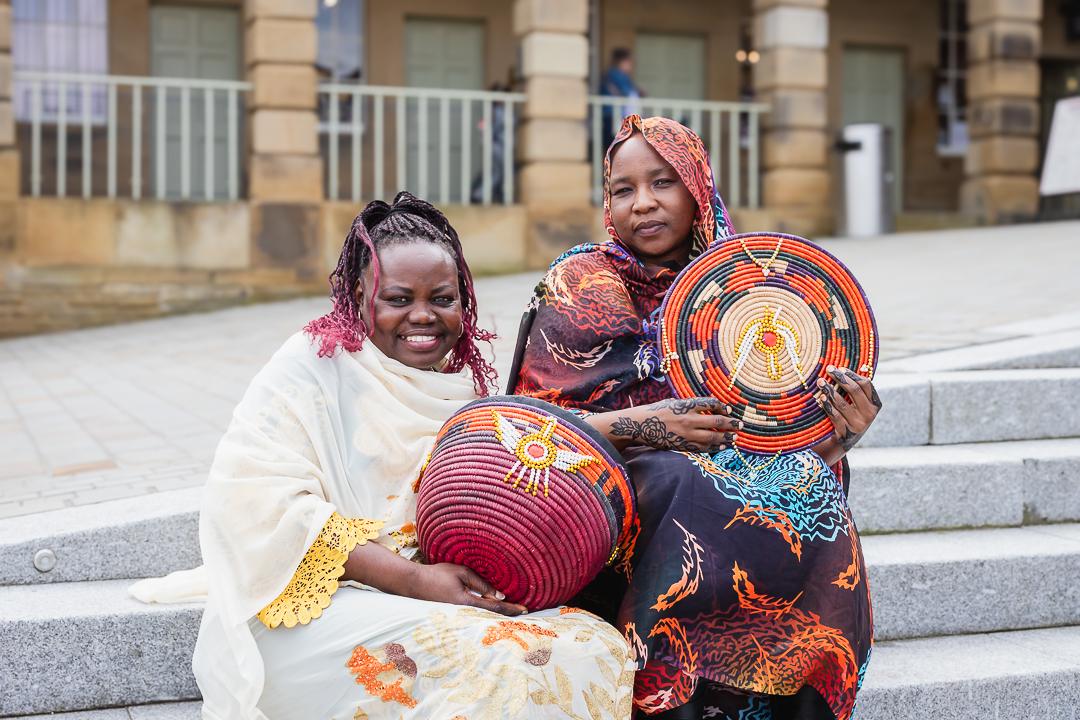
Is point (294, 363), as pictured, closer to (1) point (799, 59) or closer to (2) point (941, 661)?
(2) point (941, 661)

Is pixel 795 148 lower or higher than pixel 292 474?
higher

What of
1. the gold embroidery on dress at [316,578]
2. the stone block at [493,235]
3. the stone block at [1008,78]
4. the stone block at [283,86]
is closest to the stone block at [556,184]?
the stone block at [493,235]

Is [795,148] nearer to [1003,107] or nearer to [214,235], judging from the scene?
[1003,107]

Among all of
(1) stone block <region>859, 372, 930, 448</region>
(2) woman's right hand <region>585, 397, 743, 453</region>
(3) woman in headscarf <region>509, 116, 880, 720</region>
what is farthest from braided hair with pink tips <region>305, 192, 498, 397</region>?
(1) stone block <region>859, 372, 930, 448</region>

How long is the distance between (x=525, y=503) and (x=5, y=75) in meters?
8.52

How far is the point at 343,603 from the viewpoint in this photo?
192 centimetres

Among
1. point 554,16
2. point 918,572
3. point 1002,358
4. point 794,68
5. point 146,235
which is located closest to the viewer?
point 918,572

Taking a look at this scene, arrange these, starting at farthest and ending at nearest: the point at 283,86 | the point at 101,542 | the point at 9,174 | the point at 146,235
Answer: the point at 283,86 → the point at 146,235 → the point at 9,174 → the point at 101,542

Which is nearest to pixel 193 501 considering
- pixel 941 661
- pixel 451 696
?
pixel 451 696

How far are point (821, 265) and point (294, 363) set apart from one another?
110cm

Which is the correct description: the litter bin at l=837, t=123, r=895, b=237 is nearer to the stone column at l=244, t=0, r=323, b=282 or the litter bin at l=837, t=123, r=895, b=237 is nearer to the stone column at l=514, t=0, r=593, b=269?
the stone column at l=514, t=0, r=593, b=269

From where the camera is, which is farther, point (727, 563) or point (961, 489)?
point (961, 489)

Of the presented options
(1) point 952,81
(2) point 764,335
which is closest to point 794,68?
(1) point 952,81

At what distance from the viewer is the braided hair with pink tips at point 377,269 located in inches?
86.2
